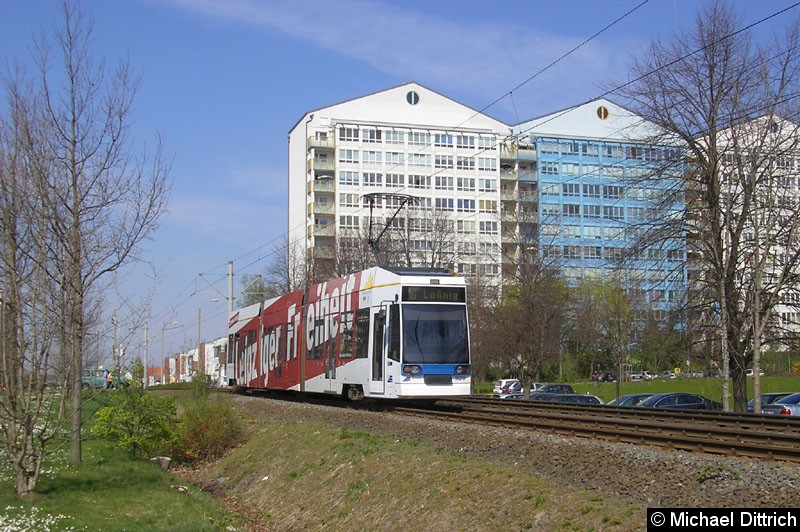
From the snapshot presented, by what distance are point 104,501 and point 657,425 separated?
31.7 ft

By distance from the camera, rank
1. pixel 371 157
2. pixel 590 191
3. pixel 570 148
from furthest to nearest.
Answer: pixel 590 191
pixel 570 148
pixel 371 157

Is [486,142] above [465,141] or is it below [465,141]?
above

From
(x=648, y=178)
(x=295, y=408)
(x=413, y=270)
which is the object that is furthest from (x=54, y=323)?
(x=648, y=178)

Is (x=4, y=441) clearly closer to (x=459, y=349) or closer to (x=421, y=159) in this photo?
(x=459, y=349)

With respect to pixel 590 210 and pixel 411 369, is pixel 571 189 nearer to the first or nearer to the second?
pixel 590 210

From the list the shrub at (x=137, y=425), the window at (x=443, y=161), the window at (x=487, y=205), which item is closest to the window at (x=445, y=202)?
the window at (x=487, y=205)

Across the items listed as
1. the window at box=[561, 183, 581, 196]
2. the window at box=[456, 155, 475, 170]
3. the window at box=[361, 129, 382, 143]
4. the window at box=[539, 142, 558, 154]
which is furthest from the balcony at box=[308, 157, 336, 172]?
the window at box=[561, 183, 581, 196]

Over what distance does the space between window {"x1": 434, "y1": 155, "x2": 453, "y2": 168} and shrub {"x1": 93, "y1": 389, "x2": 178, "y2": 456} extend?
7354 centimetres

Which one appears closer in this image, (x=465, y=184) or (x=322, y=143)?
(x=322, y=143)

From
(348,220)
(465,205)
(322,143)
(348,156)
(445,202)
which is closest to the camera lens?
(348,220)

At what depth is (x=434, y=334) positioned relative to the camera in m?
21.0

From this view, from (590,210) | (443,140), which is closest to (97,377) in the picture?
(443,140)

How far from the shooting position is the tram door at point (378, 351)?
69.9 ft

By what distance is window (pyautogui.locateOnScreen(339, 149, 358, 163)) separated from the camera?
297 feet
